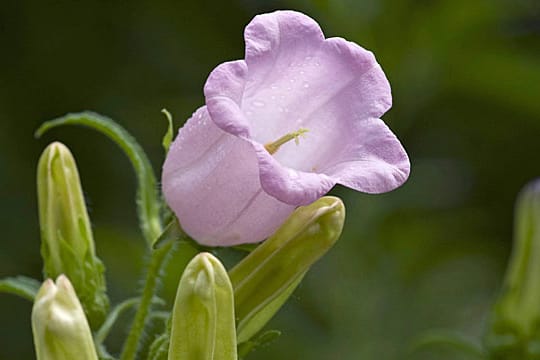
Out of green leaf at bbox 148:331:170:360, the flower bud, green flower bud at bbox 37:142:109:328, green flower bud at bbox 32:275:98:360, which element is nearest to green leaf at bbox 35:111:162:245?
green flower bud at bbox 37:142:109:328

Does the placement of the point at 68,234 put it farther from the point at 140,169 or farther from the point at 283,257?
the point at 283,257

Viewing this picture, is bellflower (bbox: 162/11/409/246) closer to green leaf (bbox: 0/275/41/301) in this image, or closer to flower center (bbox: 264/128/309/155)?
flower center (bbox: 264/128/309/155)

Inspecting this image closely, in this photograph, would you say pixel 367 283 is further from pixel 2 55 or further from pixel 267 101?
pixel 267 101

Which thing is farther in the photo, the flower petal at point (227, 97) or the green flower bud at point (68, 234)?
the green flower bud at point (68, 234)

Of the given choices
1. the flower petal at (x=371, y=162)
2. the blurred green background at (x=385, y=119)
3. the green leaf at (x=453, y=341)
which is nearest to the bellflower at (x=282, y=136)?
the flower petal at (x=371, y=162)

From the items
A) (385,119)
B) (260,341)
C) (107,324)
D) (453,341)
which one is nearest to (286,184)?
(260,341)

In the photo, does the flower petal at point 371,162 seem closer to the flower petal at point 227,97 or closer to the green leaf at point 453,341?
the flower petal at point 227,97
